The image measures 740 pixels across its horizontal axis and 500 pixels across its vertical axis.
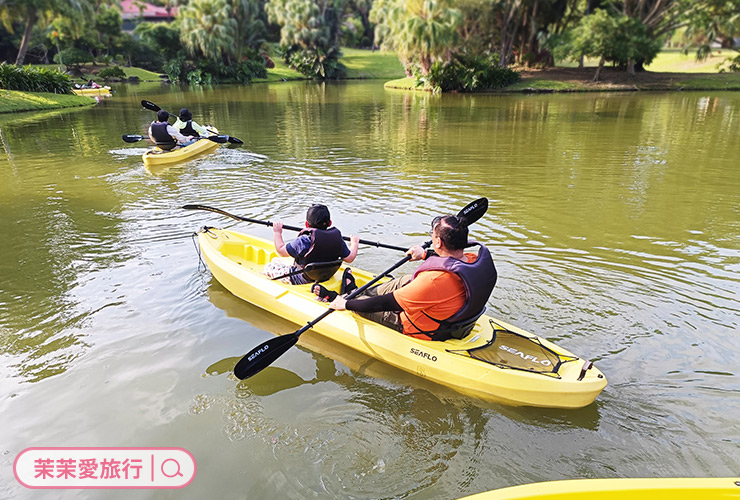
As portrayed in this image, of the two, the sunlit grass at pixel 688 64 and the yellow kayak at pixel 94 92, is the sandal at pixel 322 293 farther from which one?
the sunlit grass at pixel 688 64

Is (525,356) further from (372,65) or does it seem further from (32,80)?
(372,65)

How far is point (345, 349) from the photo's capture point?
497 cm

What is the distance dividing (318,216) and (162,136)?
31.6 feet

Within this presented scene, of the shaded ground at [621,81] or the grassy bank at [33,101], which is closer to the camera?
the grassy bank at [33,101]

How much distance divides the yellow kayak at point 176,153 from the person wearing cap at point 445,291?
9.78 meters

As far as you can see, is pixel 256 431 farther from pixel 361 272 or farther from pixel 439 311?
pixel 361 272

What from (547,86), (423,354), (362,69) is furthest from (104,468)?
(362,69)

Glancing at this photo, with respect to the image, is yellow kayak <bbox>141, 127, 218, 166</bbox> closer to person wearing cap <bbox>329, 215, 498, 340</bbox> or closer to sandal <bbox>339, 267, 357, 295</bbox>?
sandal <bbox>339, 267, 357, 295</bbox>

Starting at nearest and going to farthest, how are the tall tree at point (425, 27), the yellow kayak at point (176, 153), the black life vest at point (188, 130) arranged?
the yellow kayak at point (176, 153) → the black life vest at point (188, 130) → the tall tree at point (425, 27)

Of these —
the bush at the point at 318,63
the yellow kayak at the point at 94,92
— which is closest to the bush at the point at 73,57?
the yellow kayak at the point at 94,92

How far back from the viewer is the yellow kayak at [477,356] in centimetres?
385

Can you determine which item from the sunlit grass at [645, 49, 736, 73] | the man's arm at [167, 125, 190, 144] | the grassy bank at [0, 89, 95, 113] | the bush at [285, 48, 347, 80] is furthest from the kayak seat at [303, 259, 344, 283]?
the bush at [285, 48, 347, 80]

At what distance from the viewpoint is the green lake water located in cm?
360

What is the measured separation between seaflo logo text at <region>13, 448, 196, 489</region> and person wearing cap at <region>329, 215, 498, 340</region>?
194cm
